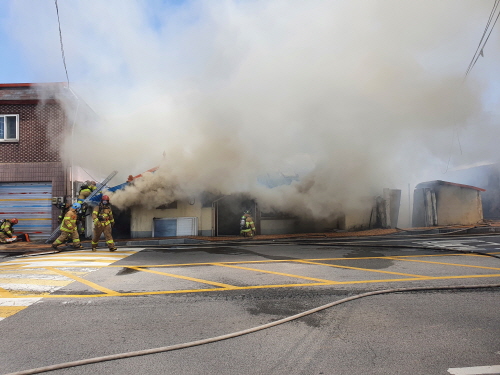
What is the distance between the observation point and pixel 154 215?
12109 millimetres

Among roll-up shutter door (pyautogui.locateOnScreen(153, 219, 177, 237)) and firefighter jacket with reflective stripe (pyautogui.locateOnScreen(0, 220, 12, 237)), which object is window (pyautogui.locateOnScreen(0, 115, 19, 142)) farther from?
roll-up shutter door (pyautogui.locateOnScreen(153, 219, 177, 237))

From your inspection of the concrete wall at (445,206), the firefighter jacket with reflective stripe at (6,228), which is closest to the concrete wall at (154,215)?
the firefighter jacket with reflective stripe at (6,228)

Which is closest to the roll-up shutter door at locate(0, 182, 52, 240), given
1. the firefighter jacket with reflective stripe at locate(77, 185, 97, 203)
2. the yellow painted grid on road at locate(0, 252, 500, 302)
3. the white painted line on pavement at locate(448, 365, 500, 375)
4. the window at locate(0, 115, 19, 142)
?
the window at locate(0, 115, 19, 142)

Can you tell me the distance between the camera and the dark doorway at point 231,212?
42.2 ft

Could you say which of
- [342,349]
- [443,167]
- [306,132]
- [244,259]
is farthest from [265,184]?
[443,167]

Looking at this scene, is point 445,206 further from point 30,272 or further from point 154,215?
point 30,272

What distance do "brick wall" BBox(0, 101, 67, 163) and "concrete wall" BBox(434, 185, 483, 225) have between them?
1514 cm

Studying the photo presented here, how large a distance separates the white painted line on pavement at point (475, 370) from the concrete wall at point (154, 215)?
1032cm

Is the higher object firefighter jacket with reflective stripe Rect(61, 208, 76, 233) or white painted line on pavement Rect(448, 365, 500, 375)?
firefighter jacket with reflective stripe Rect(61, 208, 76, 233)

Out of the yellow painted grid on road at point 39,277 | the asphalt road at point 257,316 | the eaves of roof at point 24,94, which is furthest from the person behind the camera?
the eaves of roof at point 24,94

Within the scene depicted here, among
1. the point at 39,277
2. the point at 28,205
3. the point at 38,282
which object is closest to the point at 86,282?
the point at 38,282

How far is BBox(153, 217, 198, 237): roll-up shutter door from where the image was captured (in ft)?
39.6

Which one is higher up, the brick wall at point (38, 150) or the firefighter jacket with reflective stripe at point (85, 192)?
the brick wall at point (38, 150)

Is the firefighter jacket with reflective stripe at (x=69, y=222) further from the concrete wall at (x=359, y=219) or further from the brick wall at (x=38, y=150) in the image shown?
the concrete wall at (x=359, y=219)
